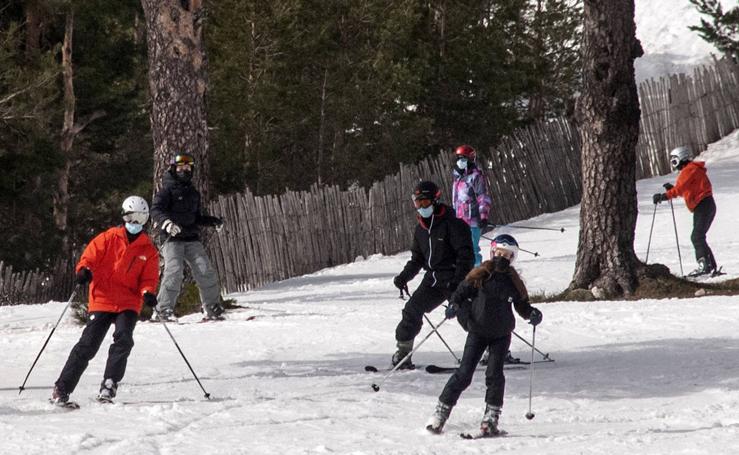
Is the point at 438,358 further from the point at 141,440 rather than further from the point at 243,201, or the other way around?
the point at 243,201

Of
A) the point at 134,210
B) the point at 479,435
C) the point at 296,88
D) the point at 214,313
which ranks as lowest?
the point at 479,435

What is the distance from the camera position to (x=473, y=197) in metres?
13.3

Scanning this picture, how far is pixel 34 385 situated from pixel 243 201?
9.16m

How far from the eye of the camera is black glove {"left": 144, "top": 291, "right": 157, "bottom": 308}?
7713 mm

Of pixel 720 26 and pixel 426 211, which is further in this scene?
pixel 720 26

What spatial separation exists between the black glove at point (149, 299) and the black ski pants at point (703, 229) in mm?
7572

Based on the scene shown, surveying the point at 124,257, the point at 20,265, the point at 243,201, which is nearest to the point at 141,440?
the point at 124,257

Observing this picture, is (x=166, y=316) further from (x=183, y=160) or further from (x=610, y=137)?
(x=610, y=137)

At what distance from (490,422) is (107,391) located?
2506 millimetres

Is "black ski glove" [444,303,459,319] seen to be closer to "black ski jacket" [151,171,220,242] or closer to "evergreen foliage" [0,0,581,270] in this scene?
"black ski jacket" [151,171,220,242]

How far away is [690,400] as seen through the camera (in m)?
7.87

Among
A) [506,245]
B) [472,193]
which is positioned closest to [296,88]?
A: [472,193]

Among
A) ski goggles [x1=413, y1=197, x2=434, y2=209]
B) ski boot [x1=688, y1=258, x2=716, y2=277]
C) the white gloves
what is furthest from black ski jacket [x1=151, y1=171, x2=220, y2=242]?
ski boot [x1=688, y1=258, x2=716, y2=277]

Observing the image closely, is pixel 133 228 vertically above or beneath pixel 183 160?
beneath
